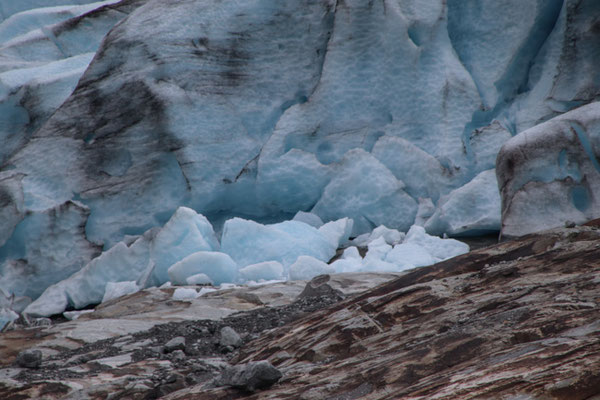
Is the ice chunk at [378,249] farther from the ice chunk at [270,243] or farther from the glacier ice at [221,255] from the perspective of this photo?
the ice chunk at [270,243]

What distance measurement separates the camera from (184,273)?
7.62m

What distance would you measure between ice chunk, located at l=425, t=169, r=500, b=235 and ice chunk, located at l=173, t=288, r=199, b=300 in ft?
11.6

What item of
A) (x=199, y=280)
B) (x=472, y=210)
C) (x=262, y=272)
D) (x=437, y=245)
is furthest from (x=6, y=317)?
(x=472, y=210)

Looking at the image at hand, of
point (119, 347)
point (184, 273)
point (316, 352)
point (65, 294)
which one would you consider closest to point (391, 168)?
point (184, 273)

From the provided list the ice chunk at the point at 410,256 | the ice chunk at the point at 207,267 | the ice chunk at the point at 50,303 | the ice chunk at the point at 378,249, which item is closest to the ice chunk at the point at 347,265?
the ice chunk at the point at 378,249

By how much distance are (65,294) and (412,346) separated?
692 cm

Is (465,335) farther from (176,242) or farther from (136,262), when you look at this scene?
(136,262)

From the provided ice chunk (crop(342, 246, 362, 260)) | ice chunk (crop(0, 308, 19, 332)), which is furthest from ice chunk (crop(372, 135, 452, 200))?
ice chunk (crop(0, 308, 19, 332))

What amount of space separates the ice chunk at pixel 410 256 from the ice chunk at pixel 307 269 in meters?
0.80

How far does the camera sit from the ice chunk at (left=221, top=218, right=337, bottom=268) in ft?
26.8

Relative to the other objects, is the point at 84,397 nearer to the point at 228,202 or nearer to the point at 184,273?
the point at 184,273

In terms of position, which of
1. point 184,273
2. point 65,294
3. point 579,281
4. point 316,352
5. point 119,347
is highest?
point 579,281

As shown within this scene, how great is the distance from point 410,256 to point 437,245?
48 centimetres

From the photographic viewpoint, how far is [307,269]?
24.0ft
